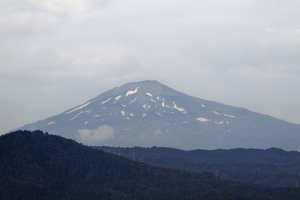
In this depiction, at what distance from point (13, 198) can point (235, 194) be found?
220 feet

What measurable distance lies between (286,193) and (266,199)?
1107cm

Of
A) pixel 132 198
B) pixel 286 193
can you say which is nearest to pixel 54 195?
pixel 132 198

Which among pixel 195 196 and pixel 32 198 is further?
pixel 195 196

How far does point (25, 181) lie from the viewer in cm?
19912

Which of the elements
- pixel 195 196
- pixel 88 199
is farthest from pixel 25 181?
pixel 195 196

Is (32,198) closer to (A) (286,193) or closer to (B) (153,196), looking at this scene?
(B) (153,196)

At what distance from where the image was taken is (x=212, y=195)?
193 meters

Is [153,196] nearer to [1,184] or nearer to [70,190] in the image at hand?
[70,190]

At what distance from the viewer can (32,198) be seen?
595ft

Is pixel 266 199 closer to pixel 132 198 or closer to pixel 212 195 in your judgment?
pixel 212 195

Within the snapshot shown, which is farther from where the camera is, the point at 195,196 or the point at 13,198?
the point at 195,196

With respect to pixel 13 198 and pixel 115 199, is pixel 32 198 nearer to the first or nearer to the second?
pixel 13 198

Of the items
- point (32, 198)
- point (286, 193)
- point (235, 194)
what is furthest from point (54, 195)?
point (286, 193)

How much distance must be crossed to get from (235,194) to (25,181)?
217ft
